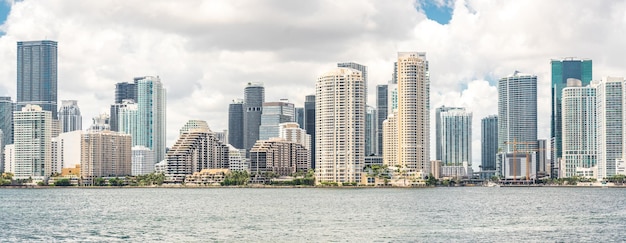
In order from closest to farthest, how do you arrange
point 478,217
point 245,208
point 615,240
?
point 615,240
point 478,217
point 245,208

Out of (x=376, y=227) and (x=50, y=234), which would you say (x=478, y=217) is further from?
(x=50, y=234)

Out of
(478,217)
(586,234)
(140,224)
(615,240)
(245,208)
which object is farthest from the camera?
(245,208)

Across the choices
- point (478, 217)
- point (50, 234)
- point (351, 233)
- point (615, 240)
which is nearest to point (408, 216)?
point (478, 217)

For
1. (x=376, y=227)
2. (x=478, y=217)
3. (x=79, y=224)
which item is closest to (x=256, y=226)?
(x=376, y=227)

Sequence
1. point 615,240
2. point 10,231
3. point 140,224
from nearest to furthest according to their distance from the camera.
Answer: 1. point 615,240
2. point 10,231
3. point 140,224

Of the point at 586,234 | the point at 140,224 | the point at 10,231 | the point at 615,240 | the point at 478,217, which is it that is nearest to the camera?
the point at 615,240

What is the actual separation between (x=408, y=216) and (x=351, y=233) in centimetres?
3028

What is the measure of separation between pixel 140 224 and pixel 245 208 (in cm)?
4091

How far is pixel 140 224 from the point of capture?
12431cm

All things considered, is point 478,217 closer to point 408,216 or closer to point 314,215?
point 408,216

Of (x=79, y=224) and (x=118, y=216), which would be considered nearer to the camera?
(x=79, y=224)

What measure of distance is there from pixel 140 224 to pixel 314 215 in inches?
1115

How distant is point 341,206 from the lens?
16725 centimetres

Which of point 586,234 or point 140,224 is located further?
point 140,224
